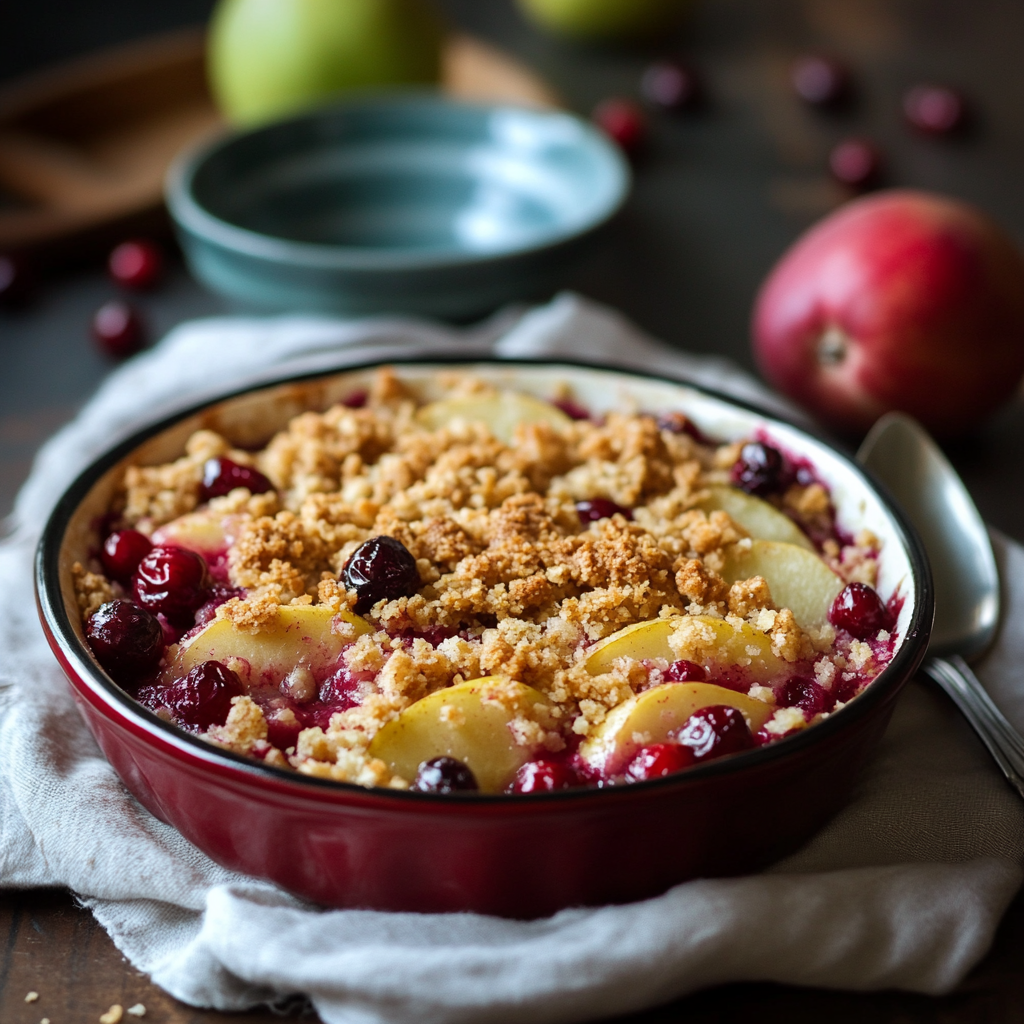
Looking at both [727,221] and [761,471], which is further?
[727,221]

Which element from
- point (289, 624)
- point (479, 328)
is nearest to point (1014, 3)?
point (479, 328)

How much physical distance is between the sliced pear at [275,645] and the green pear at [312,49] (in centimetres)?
178

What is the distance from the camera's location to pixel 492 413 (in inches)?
68.3

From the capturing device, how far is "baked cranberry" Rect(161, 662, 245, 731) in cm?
122

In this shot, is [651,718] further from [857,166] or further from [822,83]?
[822,83]

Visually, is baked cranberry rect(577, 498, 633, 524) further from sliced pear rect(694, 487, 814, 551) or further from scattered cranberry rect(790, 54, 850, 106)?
scattered cranberry rect(790, 54, 850, 106)

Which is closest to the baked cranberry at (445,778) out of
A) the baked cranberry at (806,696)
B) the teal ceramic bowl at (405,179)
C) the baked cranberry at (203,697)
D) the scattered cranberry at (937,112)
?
the baked cranberry at (203,697)

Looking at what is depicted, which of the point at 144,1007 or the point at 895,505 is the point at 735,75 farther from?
the point at 144,1007

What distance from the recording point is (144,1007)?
1156mm

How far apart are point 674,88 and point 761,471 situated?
6.73 feet

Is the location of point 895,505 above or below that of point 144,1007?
above

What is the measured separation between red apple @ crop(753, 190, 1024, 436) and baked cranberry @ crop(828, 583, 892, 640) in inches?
29.6

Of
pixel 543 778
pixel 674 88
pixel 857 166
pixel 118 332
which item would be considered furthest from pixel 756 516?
pixel 674 88

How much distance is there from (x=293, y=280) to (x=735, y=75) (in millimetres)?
1896
